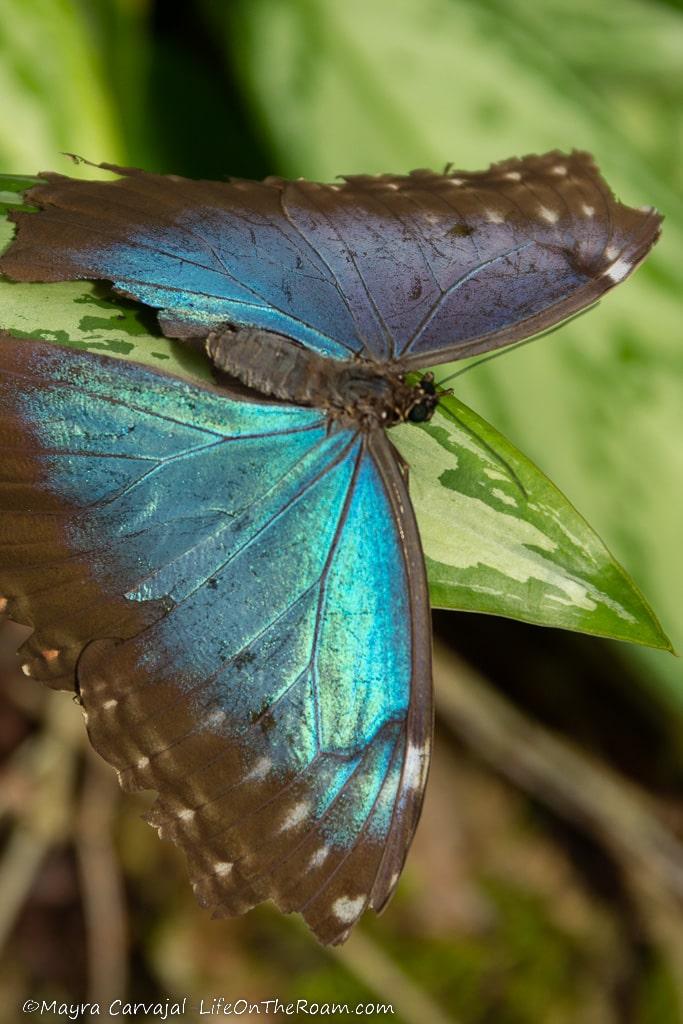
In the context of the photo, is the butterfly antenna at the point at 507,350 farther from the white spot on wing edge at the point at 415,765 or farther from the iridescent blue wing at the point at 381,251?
the white spot on wing edge at the point at 415,765

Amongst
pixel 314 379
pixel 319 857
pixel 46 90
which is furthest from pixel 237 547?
pixel 46 90

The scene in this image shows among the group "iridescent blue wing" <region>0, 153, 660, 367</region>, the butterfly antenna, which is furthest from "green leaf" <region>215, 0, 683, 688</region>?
"iridescent blue wing" <region>0, 153, 660, 367</region>

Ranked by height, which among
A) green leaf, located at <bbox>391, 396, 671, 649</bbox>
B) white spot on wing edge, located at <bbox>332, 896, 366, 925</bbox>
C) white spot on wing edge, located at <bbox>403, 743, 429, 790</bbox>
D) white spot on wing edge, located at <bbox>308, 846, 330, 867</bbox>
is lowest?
white spot on wing edge, located at <bbox>332, 896, 366, 925</bbox>

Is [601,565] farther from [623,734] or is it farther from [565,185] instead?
[623,734]

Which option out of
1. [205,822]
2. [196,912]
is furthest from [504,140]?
[196,912]

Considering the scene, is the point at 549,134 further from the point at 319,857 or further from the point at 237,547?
the point at 319,857

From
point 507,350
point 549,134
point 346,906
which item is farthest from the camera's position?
point 549,134

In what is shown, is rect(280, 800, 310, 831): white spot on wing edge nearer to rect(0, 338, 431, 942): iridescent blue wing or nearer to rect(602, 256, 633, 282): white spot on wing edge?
rect(0, 338, 431, 942): iridescent blue wing
